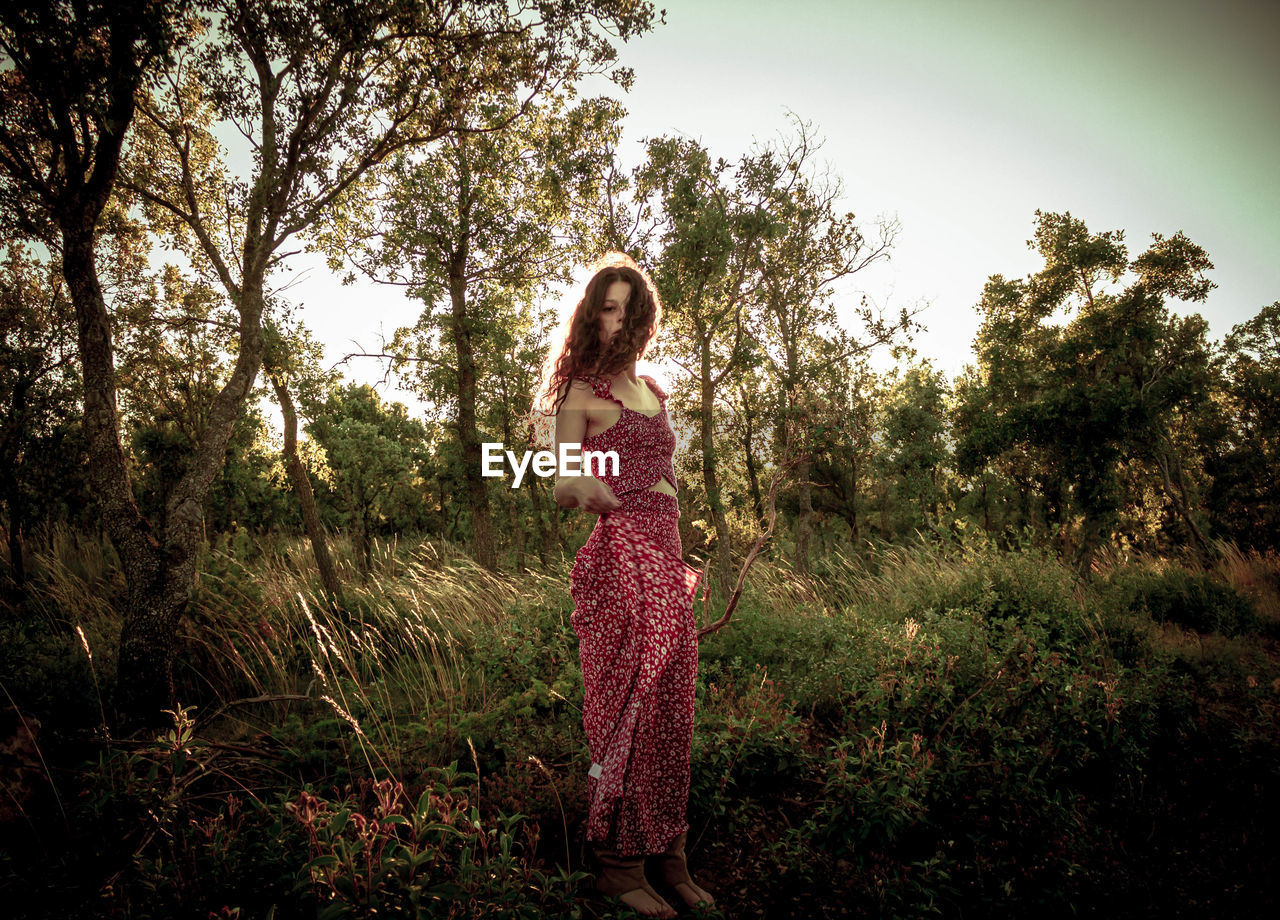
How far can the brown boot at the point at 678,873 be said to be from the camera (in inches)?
79.2

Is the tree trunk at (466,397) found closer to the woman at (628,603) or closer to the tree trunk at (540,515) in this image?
the tree trunk at (540,515)

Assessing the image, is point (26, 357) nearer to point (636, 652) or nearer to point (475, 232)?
point (475, 232)

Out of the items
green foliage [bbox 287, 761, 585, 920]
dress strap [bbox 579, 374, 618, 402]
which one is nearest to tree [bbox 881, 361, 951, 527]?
dress strap [bbox 579, 374, 618, 402]

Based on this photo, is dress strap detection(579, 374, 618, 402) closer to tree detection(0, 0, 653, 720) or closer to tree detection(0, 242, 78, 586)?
tree detection(0, 0, 653, 720)

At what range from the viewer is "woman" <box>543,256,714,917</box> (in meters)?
2.03

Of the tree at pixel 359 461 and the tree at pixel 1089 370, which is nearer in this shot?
the tree at pixel 1089 370

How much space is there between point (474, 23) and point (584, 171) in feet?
12.9

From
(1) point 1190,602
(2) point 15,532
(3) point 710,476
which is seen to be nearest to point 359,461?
(2) point 15,532

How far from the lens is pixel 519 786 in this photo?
2.46 metres

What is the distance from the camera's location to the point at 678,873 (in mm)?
2080

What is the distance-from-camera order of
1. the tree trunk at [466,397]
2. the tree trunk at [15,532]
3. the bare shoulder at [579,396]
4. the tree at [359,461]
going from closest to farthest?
the bare shoulder at [579,396], the tree trunk at [15,532], the tree trunk at [466,397], the tree at [359,461]

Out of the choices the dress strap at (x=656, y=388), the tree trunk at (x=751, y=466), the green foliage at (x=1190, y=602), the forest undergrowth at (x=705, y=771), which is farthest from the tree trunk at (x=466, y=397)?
the green foliage at (x=1190, y=602)

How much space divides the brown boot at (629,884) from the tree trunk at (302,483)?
517cm

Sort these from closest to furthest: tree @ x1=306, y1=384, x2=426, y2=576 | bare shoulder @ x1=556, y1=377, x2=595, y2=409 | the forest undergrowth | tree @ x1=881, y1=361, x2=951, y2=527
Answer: the forest undergrowth < bare shoulder @ x1=556, y1=377, x2=595, y2=409 < tree @ x1=306, y1=384, x2=426, y2=576 < tree @ x1=881, y1=361, x2=951, y2=527
